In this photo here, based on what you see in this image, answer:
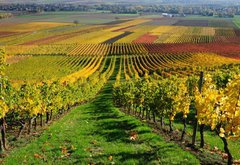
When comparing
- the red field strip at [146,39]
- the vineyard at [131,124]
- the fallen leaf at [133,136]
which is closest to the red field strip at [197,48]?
the red field strip at [146,39]

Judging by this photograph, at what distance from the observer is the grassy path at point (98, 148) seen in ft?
64.6

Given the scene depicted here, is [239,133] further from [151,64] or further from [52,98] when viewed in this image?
[151,64]

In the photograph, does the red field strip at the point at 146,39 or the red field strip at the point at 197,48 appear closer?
the red field strip at the point at 197,48

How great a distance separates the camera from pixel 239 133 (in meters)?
16.3

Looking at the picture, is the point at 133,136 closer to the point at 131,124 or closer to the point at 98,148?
the point at 98,148

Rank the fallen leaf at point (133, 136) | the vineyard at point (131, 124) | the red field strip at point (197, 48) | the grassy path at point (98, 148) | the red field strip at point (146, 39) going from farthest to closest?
the red field strip at point (146, 39)
the red field strip at point (197, 48)
the fallen leaf at point (133, 136)
the grassy path at point (98, 148)
the vineyard at point (131, 124)

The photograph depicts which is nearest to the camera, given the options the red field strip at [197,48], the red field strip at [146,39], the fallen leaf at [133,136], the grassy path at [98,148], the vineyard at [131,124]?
the vineyard at [131,124]

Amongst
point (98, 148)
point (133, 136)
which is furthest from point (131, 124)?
point (98, 148)

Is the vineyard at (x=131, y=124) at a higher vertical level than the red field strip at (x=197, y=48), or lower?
higher

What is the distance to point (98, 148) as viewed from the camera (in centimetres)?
2227

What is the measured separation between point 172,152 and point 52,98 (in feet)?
55.8

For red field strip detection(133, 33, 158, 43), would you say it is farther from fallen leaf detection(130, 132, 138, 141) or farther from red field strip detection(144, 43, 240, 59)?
fallen leaf detection(130, 132, 138, 141)

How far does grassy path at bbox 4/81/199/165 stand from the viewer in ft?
64.6

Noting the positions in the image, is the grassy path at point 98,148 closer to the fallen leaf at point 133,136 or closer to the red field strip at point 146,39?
the fallen leaf at point 133,136
